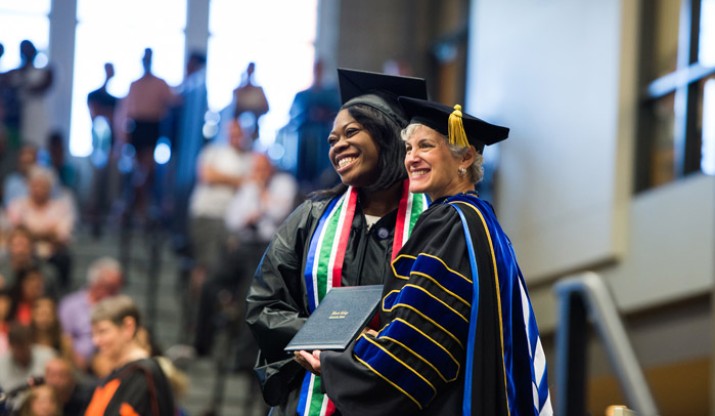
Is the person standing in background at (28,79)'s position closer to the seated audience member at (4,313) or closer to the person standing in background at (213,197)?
the person standing in background at (213,197)

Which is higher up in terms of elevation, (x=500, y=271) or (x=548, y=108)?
(x=548, y=108)

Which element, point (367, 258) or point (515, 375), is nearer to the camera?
point (515, 375)

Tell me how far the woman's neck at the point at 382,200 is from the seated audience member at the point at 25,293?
243 inches

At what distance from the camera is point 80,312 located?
444 inches

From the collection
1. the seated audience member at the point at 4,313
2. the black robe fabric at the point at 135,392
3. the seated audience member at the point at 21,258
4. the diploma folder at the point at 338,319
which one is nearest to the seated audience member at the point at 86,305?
the seated audience member at the point at 21,258

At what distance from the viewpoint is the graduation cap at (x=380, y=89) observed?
4.77 m

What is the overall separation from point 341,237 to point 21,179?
9300 millimetres

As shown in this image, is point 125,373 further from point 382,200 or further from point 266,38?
point 266,38

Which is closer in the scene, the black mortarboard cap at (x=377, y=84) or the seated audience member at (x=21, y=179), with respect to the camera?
the black mortarboard cap at (x=377, y=84)

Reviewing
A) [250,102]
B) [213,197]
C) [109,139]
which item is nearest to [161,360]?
Result: [213,197]

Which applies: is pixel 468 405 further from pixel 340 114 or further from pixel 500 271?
pixel 340 114

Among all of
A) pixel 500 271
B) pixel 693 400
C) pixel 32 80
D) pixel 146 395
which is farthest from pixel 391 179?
pixel 32 80

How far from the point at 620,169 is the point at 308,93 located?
404 cm

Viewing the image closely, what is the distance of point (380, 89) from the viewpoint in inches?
192
